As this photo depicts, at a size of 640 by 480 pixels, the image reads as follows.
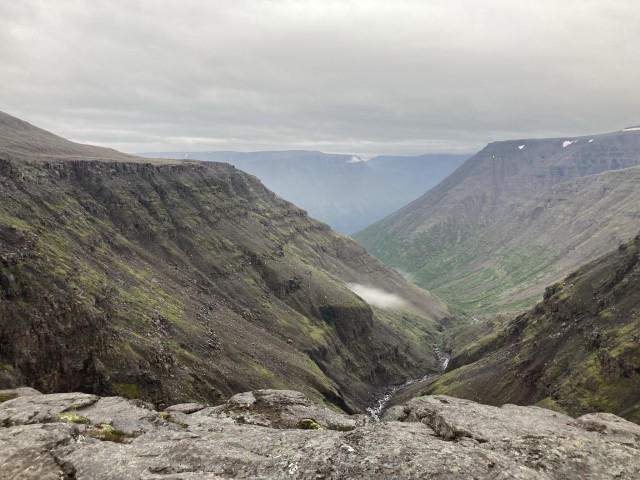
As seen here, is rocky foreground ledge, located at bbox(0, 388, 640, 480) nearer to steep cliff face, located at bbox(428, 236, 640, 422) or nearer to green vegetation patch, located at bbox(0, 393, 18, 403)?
green vegetation patch, located at bbox(0, 393, 18, 403)

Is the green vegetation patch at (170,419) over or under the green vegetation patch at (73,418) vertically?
under

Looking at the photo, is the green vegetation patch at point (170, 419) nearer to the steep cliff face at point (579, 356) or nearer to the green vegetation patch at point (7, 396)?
the green vegetation patch at point (7, 396)

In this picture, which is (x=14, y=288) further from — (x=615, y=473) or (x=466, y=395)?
(x=466, y=395)

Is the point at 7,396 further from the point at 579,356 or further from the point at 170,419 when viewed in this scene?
the point at 579,356

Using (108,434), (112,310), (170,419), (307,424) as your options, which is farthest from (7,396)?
(112,310)

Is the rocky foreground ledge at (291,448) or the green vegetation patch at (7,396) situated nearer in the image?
the rocky foreground ledge at (291,448)

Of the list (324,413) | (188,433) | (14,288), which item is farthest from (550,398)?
(14,288)

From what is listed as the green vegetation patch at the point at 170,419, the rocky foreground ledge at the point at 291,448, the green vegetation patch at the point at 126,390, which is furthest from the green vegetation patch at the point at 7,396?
the green vegetation patch at the point at 126,390
